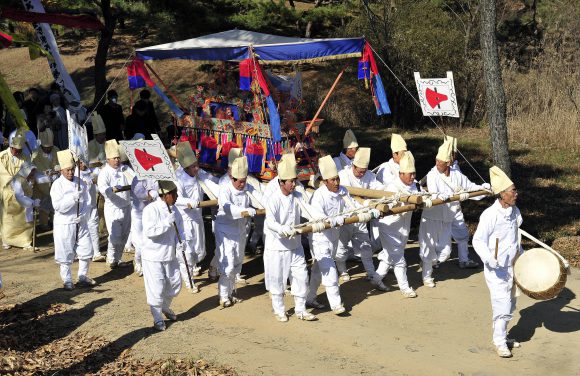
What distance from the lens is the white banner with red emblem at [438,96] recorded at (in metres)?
10.5

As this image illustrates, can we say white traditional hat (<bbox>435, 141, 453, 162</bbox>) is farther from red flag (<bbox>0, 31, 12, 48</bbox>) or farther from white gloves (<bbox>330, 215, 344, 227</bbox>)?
red flag (<bbox>0, 31, 12, 48</bbox>)

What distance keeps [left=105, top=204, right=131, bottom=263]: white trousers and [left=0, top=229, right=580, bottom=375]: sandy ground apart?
0.50 meters

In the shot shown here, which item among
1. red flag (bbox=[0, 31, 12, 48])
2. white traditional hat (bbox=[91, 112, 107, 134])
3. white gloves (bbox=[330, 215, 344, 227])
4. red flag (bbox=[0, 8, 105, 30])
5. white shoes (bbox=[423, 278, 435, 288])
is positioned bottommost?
white shoes (bbox=[423, 278, 435, 288])

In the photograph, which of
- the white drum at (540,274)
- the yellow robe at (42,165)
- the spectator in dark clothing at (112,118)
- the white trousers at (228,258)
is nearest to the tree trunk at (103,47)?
the spectator in dark clothing at (112,118)

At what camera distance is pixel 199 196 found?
34.1 feet

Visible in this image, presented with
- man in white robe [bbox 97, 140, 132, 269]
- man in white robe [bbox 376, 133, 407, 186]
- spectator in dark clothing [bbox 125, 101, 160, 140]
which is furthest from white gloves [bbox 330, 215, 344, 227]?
spectator in dark clothing [bbox 125, 101, 160, 140]

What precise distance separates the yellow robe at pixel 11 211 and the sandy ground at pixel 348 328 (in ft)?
5.85

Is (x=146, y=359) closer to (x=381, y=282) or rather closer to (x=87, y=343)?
(x=87, y=343)

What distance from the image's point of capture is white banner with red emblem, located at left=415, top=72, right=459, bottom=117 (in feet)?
34.3

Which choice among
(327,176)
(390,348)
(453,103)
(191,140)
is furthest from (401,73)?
(390,348)

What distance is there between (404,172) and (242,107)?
342 cm

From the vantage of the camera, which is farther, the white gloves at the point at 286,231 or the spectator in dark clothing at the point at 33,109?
the spectator in dark clothing at the point at 33,109

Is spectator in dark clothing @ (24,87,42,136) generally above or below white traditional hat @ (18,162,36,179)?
above

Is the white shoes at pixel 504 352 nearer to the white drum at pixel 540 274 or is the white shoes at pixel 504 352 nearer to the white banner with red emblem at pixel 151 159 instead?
the white drum at pixel 540 274
